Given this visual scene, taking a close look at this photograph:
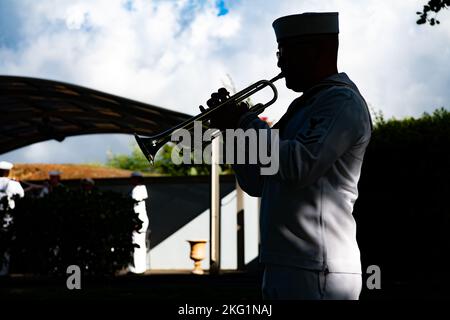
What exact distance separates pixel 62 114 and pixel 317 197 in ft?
54.3

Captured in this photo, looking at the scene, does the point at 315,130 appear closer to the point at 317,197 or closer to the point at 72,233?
the point at 317,197

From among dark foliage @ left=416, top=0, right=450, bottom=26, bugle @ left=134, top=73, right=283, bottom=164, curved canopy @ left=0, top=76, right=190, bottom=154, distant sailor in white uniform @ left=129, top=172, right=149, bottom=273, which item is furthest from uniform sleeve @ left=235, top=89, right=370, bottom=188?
distant sailor in white uniform @ left=129, top=172, right=149, bottom=273

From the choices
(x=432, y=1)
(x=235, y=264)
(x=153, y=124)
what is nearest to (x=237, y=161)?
(x=432, y=1)

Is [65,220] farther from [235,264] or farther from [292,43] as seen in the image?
[292,43]

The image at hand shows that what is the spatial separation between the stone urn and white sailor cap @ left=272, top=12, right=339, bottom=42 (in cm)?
1507

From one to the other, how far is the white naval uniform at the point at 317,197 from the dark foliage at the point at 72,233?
943 cm

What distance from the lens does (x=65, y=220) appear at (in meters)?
12.4

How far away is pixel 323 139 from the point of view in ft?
9.79

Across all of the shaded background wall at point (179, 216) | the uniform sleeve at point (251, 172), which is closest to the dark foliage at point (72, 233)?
the shaded background wall at point (179, 216)

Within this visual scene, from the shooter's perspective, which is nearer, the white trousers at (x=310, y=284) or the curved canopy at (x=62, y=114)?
the white trousers at (x=310, y=284)

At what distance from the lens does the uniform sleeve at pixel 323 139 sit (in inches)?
116

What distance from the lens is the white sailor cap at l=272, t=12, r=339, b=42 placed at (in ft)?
10.6

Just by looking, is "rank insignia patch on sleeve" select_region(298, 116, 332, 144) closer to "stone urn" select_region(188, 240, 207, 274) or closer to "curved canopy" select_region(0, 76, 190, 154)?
"curved canopy" select_region(0, 76, 190, 154)

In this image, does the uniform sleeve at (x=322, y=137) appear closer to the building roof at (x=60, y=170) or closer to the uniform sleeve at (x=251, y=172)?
the uniform sleeve at (x=251, y=172)
